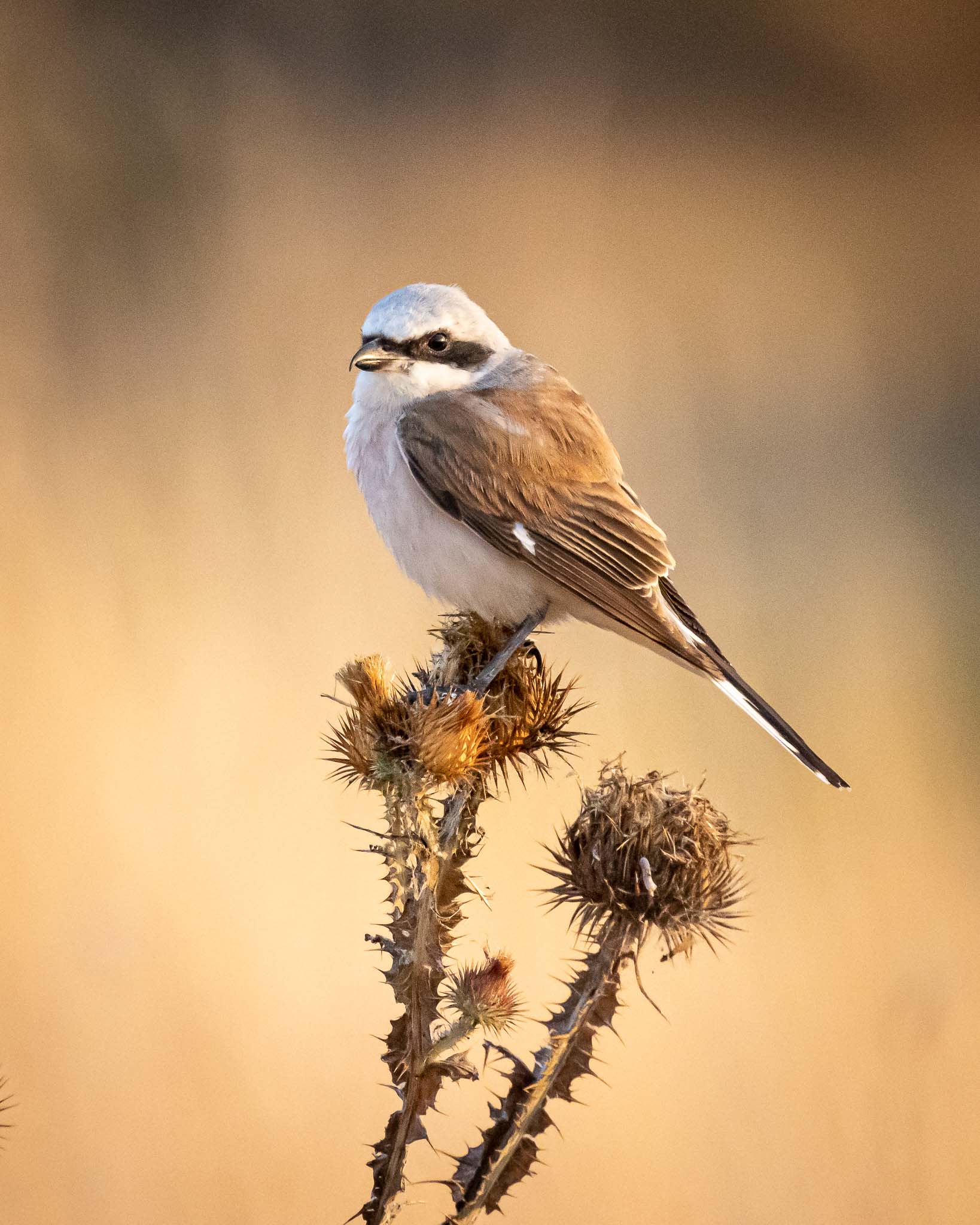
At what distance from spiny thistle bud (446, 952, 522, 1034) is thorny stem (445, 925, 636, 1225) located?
0.06 m

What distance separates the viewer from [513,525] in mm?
1500

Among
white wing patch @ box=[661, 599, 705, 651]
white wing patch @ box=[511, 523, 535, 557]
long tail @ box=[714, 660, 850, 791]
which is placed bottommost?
long tail @ box=[714, 660, 850, 791]

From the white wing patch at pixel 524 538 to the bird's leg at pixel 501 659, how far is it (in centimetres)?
10

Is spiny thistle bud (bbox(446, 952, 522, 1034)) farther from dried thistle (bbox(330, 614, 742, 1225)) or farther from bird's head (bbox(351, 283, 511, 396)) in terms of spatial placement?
bird's head (bbox(351, 283, 511, 396))

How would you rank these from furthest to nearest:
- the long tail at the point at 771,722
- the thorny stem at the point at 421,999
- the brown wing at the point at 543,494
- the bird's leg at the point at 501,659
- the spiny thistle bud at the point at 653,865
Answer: the brown wing at the point at 543,494, the long tail at the point at 771,722, the bird's leg at the point at 501,659, the spiny thistle bud at the point at 653,865, the thorny stem at the point at 421,999

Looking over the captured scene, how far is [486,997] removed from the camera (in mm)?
1026

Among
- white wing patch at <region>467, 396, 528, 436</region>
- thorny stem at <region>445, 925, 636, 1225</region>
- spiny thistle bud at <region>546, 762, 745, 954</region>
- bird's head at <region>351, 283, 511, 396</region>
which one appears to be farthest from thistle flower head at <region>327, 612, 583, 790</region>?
bird's head at <region>351, 283, 511, 396</region>

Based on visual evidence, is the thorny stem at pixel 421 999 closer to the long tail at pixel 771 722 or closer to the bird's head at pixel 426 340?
the long tail at pixel 771 722

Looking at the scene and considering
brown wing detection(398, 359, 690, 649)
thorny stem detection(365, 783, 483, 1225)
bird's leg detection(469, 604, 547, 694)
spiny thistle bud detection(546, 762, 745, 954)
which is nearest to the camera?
thorny stem detection(365, 783, 483, 1225)

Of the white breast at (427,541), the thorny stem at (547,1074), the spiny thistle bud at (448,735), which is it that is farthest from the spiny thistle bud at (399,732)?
the white breast at (427,541)

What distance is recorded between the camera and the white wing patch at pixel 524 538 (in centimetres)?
148

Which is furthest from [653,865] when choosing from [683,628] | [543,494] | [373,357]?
[373,357]

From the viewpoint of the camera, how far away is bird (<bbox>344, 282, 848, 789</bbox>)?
148 centimetres

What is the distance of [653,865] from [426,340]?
899 millimetres
